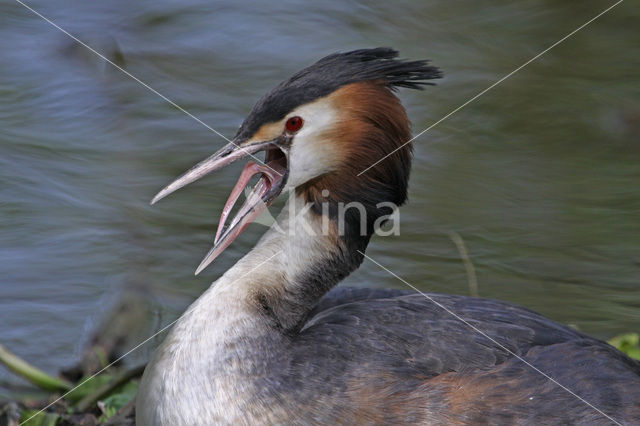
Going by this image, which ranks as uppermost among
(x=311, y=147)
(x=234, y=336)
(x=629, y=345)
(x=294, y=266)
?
(x=311, y=147)

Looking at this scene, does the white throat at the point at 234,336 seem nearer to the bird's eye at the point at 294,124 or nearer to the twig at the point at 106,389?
the bird's eye at the point at 294,124

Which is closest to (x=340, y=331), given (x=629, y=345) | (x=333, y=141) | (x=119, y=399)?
(x=333, y=141)

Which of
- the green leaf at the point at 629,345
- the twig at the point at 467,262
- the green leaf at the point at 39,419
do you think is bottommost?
the twig at the point at 467,262

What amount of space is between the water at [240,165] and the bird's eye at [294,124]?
5.41 feet

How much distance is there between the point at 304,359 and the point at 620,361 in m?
1.23

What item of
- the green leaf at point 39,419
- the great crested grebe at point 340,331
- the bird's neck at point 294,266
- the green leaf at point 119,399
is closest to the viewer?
the great crested grebe at point 340,331

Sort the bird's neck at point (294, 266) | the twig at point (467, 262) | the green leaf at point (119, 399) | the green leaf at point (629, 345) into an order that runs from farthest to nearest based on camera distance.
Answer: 1. the twig at point (467, 262)
2. the green leaf at point (629, 345)
3. the green leaf at point (119, 399)
4. the bird's neck at point (294, 266)

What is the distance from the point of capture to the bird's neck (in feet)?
12.8

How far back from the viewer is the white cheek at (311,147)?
3.85 metres

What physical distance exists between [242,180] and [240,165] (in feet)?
9.32

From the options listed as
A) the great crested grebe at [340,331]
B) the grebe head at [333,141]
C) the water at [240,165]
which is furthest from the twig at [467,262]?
the grebe head at [333,141]

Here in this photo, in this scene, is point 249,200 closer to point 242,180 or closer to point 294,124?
point 242,180

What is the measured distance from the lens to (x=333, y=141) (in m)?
3.93

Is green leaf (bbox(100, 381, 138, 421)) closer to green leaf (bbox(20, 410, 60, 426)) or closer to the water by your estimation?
green leaf (bbox(20, 410, 60, 426))
